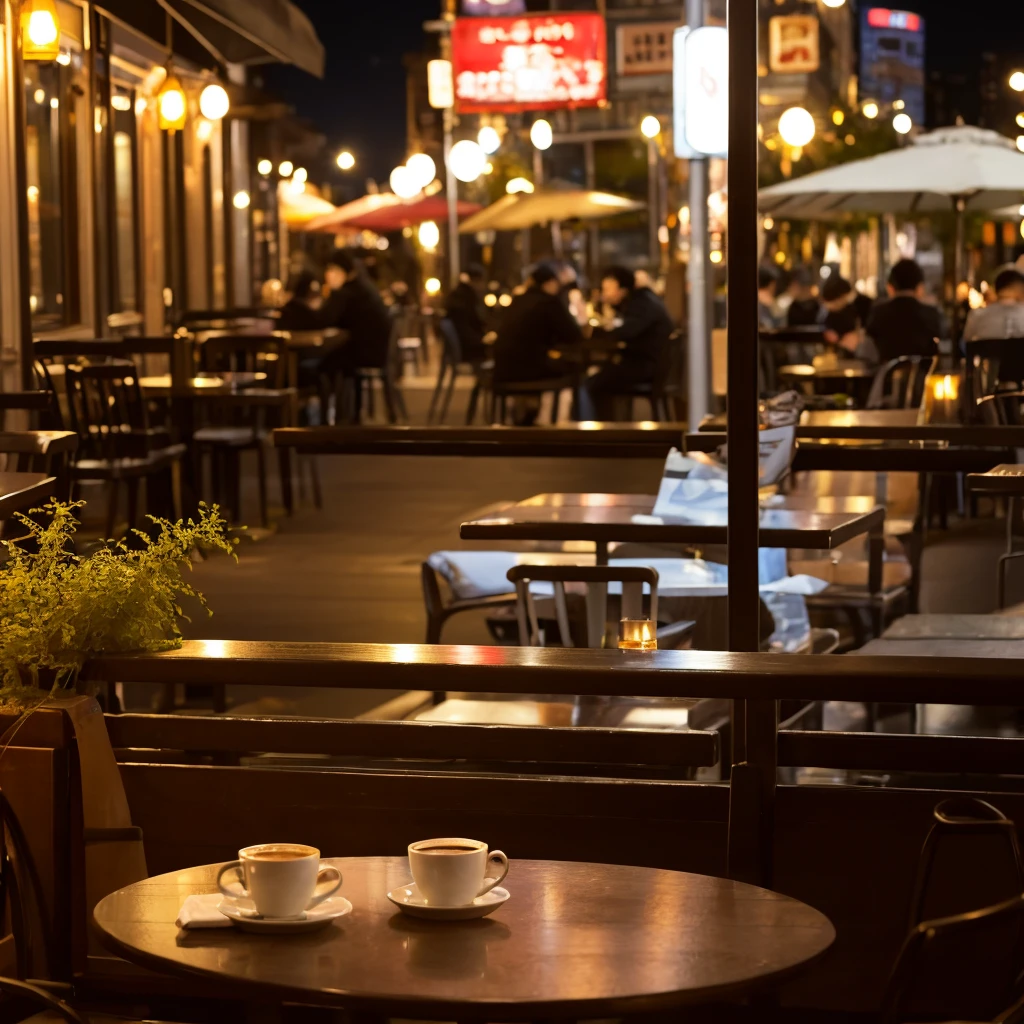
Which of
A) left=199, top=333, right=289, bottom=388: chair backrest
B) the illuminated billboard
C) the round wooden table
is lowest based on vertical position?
the round wooden table

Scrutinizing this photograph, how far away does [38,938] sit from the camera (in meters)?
3.03

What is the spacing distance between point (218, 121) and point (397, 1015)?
16915 millimetres

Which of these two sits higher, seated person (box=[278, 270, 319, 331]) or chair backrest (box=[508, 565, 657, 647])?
seated person (box=[278, 270, 319, 331])

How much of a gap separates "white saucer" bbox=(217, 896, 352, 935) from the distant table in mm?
2799

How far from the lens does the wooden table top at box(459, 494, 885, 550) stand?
505 centimetres

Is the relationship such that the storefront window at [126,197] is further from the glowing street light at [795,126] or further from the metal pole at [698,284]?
the metal pole at [698,284]

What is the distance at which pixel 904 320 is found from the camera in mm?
12445

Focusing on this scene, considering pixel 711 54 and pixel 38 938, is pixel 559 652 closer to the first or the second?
pixel 38 938

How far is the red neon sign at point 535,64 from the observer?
24688 millimetres

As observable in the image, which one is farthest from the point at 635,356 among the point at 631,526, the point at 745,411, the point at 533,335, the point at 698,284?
the point at 745,411

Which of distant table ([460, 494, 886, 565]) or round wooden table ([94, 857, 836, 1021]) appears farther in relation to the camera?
distant table ([460, 494, 886, 565])

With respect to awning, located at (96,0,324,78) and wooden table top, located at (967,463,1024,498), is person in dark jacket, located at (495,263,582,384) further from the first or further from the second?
wooden table top, located at (967,463,1024,498)

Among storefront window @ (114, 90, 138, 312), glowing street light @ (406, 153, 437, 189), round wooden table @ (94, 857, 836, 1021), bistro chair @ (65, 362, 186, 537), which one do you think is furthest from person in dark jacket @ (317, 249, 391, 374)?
round wooden table @ (94, 857, 836, 1021)

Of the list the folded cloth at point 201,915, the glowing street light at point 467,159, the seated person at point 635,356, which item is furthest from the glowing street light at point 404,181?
the folded cloth at point 201,915
